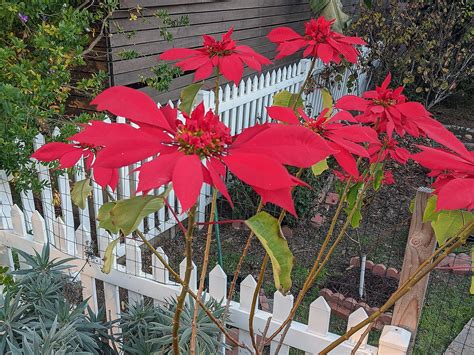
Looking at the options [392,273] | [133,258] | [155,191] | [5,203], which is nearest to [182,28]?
[155,191]

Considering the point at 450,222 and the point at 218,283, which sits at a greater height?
the point at 450,222

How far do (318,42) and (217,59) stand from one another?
307 mm

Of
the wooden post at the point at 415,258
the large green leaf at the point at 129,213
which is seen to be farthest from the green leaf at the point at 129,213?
the wooden post at the point at 415,258

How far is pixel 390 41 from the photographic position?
617 centimetres

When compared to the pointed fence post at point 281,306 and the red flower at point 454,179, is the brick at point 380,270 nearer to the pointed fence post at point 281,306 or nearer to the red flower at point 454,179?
the pointed fence post at point 281,306

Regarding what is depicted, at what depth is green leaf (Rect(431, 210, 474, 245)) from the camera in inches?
38.1

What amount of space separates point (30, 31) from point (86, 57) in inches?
30.3

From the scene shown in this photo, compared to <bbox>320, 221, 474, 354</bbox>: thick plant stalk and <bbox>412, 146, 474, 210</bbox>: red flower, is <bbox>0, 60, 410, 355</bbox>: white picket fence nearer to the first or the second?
<bbox>320, 221, 474, 354</bbox>: thick plant stalk

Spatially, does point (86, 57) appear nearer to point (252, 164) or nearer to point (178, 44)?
point (178, 44)

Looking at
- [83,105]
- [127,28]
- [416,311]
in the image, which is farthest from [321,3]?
[416,311]

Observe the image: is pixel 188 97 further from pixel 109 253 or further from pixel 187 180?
pixel 187 180

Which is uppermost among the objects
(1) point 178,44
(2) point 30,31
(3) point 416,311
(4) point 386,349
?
(2) point 30,31

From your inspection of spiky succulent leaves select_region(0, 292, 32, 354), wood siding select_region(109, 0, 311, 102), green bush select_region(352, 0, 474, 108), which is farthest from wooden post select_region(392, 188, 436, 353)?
green bush select_region(352, 0, 474, 108)

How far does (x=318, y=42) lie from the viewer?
1189 millimetres
